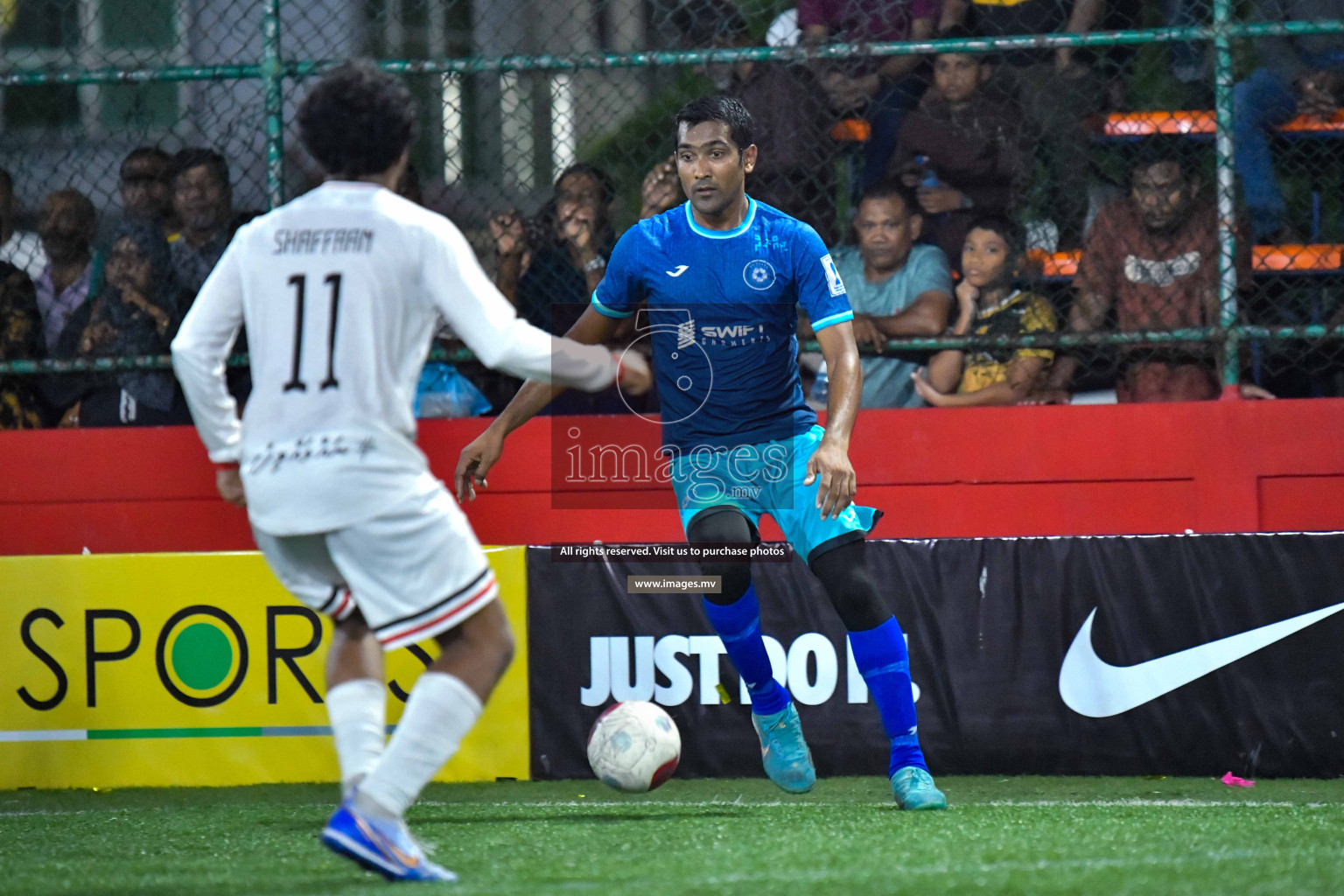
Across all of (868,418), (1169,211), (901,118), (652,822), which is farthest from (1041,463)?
(652,822)

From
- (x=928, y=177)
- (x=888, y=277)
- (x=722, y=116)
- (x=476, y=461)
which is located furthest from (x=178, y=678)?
(x=928, y=177)

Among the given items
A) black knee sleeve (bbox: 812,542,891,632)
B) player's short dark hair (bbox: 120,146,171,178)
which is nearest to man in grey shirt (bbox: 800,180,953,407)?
black knee sleeve (bbox: 812,542,891,632)

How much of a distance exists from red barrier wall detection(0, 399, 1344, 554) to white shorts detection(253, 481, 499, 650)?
314cm

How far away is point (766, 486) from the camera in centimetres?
475

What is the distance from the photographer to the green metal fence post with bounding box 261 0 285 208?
6.50 meters

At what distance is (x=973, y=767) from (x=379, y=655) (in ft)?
Answer: 9.27

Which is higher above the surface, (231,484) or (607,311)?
(607,311)

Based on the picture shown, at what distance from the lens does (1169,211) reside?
6.27 metres

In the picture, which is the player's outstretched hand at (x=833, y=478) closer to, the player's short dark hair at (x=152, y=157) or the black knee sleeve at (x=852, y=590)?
the black knee sleeve at (x=852, y=590)

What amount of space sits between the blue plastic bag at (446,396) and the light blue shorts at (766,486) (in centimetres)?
198

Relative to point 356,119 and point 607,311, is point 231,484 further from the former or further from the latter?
point 607,311

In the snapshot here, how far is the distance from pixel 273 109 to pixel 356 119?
3.60 meters

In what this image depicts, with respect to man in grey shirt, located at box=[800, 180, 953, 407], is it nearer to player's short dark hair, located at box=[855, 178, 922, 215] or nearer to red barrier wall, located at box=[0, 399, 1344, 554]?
player's short dark hair, located at box=[855, 178, 922, 215]

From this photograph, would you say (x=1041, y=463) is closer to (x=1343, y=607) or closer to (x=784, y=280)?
(x=1343, y=607)
